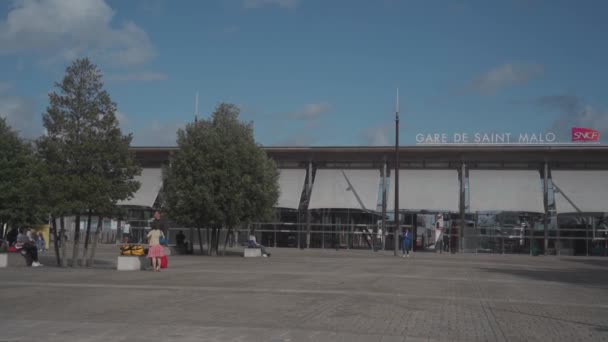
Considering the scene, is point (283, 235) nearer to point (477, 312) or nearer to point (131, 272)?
Answer: point (131, 272)

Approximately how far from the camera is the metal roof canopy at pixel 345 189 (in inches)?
1921

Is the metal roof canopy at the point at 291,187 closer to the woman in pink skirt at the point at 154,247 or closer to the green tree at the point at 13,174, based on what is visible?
the green tree at the point at 13,174

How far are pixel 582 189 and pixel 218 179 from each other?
27236 millimetres

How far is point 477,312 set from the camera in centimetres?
1267

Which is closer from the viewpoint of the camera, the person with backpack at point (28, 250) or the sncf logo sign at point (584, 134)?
the person with backpack at point (28, 250)

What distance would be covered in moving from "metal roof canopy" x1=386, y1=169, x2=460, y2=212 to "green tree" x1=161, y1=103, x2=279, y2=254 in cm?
1582

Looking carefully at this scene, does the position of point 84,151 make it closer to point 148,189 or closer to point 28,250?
point 28,250

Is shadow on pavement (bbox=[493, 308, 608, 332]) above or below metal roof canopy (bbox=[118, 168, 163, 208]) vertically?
below

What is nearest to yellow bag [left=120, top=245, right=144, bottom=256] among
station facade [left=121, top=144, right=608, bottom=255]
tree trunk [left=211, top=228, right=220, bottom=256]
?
tree trunk [left=211, top=228, right=220, bottom=256]

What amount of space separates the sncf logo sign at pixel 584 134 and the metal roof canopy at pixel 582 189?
3268mm

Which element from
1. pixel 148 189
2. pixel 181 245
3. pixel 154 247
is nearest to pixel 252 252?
pixel 181 245

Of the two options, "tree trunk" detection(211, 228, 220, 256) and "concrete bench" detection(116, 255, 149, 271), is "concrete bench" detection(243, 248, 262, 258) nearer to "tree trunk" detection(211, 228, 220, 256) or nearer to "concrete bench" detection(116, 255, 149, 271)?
"tree trunk" detection(211, 228, 220, 256)

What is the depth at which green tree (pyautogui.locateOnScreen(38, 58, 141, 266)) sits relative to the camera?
21.7 meters

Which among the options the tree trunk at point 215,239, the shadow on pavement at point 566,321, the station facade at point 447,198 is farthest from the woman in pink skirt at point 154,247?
the station facade at point 447,198
